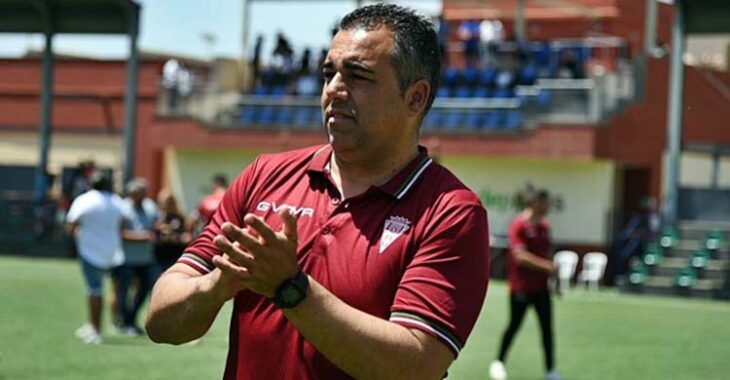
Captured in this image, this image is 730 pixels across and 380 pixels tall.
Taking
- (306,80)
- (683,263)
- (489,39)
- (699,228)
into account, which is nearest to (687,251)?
(683,263)

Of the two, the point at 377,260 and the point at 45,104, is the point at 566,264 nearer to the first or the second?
the point at 45,104

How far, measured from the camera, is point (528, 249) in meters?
15.4

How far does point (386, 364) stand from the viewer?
3803 millimetres

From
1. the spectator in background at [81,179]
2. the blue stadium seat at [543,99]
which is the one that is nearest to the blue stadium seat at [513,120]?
the blue stadium seat at [543,99]

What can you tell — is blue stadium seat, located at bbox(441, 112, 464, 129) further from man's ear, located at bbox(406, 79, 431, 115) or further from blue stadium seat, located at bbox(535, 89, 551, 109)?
man's ear, located at bbox(406, 79, 431, 115)

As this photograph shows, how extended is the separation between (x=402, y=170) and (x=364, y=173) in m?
0.10

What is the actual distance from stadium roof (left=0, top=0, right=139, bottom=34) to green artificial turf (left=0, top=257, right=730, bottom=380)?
44.1ft

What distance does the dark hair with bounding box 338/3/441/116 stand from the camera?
4.06 metres

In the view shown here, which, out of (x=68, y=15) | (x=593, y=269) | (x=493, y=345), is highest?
(x=68, y=15)

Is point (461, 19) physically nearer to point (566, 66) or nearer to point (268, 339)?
point (566, 66)

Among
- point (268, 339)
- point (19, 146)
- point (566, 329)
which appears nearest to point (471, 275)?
point (268, 339)

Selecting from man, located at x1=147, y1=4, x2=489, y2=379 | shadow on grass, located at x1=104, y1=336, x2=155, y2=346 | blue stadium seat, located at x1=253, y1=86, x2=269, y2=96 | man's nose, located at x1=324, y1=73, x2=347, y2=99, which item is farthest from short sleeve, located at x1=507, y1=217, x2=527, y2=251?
blue stadium seat, located at x1=253, y1=86, x2=269, y2=96

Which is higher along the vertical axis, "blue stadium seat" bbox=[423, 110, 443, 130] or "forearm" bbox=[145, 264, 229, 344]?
"blue stadium seat" bbox=[423, 110, 443, 130]

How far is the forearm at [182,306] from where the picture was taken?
3.95 metres
